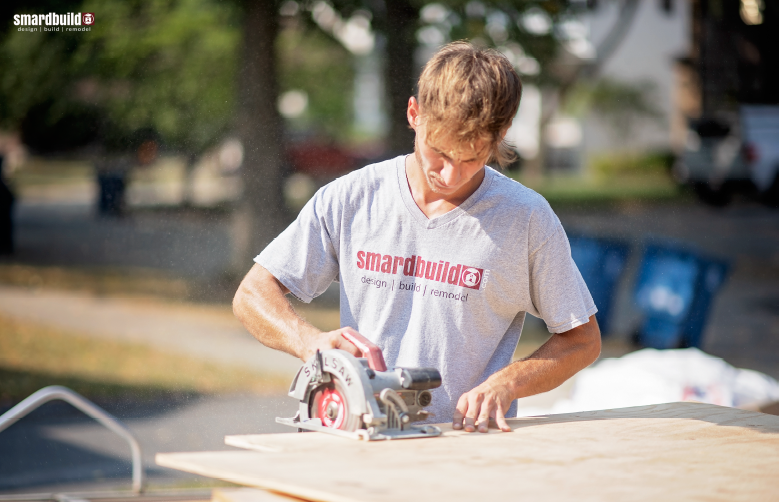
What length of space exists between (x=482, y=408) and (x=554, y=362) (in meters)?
0.28

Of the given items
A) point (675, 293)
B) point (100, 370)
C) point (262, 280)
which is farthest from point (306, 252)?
point (675, 293)

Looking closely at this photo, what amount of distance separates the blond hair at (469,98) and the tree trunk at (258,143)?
3.23 meters

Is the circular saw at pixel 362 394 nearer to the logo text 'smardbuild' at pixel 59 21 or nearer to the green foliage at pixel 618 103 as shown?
the logo text 'smardbuild' at pixel 59 21

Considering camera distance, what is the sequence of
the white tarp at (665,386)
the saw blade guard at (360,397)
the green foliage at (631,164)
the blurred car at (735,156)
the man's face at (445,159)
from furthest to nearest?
1. the blurred car at (735,156)
2. the green foliage at (631,164)
3. the white tarp at (665,386)
4. the man's face at (445,159)
5. the saw blade guard at (360,397)

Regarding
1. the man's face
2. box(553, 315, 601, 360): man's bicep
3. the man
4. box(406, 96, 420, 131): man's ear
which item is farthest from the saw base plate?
box(406, 96, 420, 131): man's ear

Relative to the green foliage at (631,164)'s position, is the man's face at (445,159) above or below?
below

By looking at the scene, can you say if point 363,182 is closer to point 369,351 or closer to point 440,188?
point 440,188

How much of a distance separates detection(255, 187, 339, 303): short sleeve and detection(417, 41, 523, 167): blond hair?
1.47 feet

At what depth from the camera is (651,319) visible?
666 cm

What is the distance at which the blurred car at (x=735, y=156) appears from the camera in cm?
746

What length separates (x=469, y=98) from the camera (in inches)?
75.9

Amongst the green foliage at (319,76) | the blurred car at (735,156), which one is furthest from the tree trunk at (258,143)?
the blurred car at (735,156)

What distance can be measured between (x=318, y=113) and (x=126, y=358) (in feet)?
8.40

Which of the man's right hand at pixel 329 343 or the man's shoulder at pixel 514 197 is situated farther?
the man's shoulder at pixel 514 197
